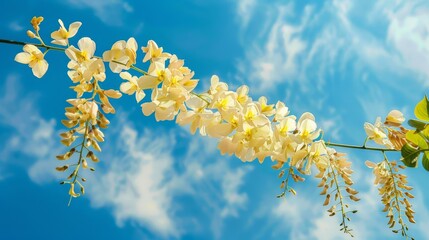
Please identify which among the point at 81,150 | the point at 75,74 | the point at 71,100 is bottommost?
the point at 81,150

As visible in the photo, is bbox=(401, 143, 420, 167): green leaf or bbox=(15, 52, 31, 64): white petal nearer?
bbox=(401, 143, 420, 167): green leaf

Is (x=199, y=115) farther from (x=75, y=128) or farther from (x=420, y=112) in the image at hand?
(x=420, y=112)

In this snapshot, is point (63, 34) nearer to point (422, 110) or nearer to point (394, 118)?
point (422, 110)

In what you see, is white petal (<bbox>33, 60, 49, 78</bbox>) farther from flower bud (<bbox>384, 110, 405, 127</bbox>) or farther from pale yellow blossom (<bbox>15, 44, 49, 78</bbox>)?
flower bud (<bbox>384, 110, 405, 127</bbox>)

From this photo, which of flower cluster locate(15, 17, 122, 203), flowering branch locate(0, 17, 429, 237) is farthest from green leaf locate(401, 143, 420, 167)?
flower cluster locate(15, 17, 122, 203)

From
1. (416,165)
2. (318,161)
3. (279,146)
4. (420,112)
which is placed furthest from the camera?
(318,161)

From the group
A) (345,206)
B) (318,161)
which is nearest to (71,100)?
(318,161)

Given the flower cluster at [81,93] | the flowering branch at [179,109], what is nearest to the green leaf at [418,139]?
the flowering branch at [179,109]
